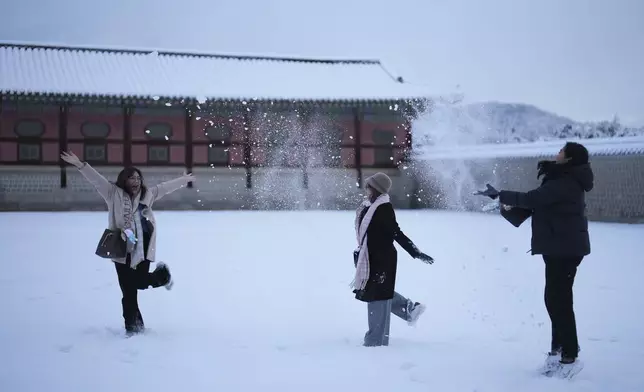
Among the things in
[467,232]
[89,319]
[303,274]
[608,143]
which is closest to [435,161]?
[608,143]

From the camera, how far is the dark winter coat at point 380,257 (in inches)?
175

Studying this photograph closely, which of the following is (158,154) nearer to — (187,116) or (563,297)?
(187,116)

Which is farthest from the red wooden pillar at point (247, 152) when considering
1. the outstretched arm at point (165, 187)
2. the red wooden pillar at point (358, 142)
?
the outstretched arm at point (165, 187)

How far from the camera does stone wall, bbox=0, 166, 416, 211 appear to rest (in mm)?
18359

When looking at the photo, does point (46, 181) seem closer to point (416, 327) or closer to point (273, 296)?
point (273, 296)

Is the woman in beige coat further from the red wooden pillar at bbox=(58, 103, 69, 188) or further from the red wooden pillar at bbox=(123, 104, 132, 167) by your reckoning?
the red wooden pillar at bbox=(58, 103, 69, 188)

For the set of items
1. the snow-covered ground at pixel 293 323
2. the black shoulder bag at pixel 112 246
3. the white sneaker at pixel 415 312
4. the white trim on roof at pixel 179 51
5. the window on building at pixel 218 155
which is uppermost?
the white trim on roof at pixel 179 51

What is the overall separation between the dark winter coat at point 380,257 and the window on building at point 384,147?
53.6 ft

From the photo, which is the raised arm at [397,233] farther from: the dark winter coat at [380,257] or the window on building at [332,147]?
the window on building at [332,147]

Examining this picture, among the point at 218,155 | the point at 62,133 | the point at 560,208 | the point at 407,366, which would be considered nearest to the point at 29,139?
the point at 62,133

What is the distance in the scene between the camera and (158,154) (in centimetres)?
1938

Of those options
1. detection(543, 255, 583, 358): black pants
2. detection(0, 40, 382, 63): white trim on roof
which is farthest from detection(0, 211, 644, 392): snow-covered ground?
detection(0, 40, 382, 63): white trim on roof

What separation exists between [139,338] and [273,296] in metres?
2.05

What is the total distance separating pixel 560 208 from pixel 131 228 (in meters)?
3.23
